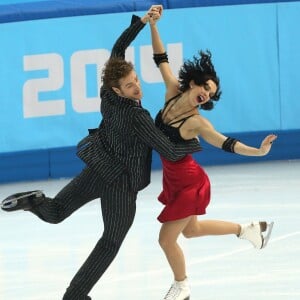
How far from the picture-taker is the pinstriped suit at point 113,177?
5.24m

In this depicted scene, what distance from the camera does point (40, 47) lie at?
9133 mm

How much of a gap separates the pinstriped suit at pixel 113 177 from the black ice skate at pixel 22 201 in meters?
0.04

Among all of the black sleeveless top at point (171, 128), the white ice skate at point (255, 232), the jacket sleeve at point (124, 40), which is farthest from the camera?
the white ice skate at point (255, 232)

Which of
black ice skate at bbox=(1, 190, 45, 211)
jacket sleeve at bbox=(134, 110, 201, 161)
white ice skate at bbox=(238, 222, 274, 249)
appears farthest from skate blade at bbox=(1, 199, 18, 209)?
white ice skate at bbox=(238, 222, 274, 249)

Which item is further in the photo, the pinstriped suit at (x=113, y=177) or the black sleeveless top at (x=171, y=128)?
the black sleeveless top at (x=171, y=128)

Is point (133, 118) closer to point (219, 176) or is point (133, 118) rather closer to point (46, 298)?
point (46, 298)

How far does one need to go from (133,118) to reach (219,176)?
411 cm

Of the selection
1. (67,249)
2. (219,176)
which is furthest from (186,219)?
(219,176)

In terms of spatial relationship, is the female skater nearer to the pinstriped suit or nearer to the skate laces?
the skate laces

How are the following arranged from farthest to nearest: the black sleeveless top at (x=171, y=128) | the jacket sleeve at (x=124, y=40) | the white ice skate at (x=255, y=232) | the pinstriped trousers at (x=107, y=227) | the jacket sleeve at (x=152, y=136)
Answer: the white ice skate at (x=255, y=232)
the jacket sleeve at (x=124, y=40)
the black sleeveless top at (x=171, y=128)
the pinstriped trousers at (x=107, y=227)
the jacket sleeve at (x=152, y=136)

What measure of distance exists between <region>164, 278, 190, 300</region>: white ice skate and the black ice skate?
81 cm

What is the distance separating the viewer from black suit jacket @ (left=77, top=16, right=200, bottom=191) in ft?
17.0

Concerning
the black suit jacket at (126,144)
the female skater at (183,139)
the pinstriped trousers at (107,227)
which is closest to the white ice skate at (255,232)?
the female skater at (183,139)

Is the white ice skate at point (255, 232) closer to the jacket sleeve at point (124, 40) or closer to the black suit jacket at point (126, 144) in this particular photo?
the black suit jacket at point (126, 144)
